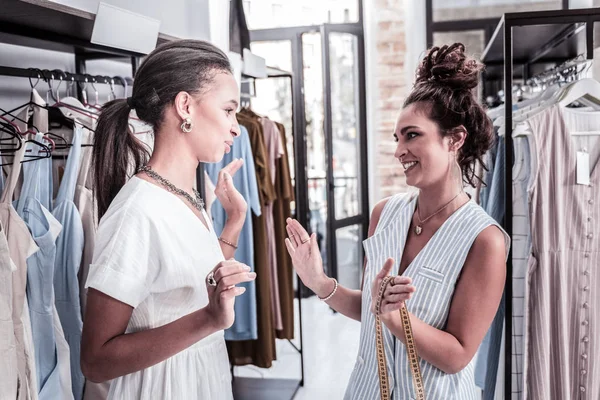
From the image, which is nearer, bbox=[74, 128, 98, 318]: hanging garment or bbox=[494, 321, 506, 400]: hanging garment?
bbox=[74, 128, 98, 318]: hanging garment

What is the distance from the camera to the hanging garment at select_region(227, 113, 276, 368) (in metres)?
3.29

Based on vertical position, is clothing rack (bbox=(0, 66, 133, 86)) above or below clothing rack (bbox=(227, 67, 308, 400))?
above

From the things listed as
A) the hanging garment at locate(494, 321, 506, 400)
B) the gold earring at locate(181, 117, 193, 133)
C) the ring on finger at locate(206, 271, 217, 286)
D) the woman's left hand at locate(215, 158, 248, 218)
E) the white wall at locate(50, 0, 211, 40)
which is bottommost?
the hanging garment at locate(494, 321, 506, 400)

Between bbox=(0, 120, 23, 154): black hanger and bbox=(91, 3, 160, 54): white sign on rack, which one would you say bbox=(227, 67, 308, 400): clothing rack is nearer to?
bbox=(91, 3, 160, 54): white sign on rack

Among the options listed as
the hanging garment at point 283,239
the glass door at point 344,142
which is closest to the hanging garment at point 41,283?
the hanging garment at point 283,239

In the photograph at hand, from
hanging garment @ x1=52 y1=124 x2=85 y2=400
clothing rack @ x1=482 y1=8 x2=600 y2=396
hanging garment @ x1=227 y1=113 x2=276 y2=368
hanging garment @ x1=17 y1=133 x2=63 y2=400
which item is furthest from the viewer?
hanging garment @ x1=227 y1=113 x2=276 y2=368

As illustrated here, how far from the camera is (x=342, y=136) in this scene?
530 centimetres

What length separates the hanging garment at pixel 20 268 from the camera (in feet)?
4.93

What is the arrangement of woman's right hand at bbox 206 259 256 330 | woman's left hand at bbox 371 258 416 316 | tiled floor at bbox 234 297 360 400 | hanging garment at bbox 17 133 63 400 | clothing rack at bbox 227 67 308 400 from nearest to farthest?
woman's right hand at bbox 206 259 256 330 → woman's left hand at bbox 371 258 416 316 → hanging garment at bbox 17 133 63 400 → clothing rack at bbox 227 67 308 400 → tiled floor at bbox 234 297 360 400

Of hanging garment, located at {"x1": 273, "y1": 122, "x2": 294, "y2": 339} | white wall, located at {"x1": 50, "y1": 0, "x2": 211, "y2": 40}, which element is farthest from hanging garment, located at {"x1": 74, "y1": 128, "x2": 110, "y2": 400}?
hanging garment, located at {"x1": 273, "y1": 122, "x2": 294, "y2": 339}

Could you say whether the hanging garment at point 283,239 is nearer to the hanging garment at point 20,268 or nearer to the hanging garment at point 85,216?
the hanging garment at point 85,216

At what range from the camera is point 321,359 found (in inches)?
162

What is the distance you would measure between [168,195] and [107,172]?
0.75ft

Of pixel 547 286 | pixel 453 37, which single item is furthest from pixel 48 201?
pixel 453 37
